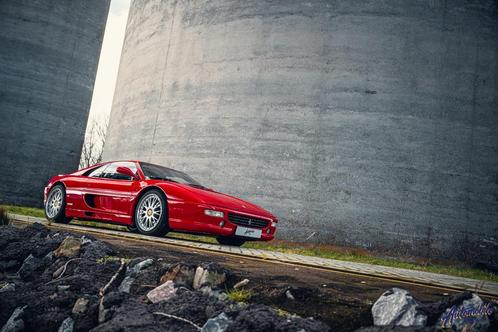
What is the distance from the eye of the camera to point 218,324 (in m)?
2.29

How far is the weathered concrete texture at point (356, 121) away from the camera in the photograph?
890 cm

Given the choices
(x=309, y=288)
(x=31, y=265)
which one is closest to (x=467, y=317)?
(x=309, y=288)

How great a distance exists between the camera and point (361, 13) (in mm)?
9836

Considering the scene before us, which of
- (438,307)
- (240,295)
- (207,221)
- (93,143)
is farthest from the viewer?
(93,143)

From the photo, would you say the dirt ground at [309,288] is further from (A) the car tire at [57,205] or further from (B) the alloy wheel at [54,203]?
(B) the alloy wheel at [54,203]

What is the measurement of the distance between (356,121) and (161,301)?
24.8ft

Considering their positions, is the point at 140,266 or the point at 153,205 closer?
the point at 140,266

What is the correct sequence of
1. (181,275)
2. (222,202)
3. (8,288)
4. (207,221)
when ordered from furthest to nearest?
1. (222,202)
2. (207,221)
3. (8,288)
4. (181,275)

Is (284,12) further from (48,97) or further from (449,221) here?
(48,97)

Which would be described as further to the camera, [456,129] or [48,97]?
[48,97]

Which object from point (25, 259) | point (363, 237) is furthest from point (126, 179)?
point (363, 237)

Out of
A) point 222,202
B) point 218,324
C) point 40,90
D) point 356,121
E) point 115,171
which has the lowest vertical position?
point 218,324

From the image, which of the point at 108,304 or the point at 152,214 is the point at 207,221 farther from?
the point at 108,304

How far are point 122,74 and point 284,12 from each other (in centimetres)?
604
